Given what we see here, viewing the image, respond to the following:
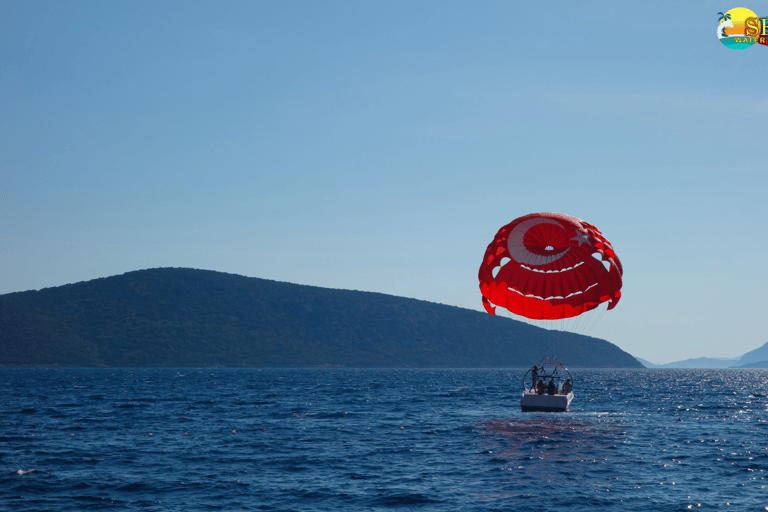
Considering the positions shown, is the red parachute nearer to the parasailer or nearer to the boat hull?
the parasailer

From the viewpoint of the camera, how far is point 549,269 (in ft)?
141

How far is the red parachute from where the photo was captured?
4088cm

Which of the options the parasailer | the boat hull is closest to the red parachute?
the parasailer

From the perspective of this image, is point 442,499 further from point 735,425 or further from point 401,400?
point 401,400

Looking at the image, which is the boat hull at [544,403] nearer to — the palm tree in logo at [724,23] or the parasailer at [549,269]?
the parasailer at [549,269]

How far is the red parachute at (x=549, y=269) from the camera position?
134 ft

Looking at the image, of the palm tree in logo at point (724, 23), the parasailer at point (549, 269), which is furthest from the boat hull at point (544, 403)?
the palm tree in logo at point (724, 23)

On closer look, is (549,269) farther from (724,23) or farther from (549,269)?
(724,23)

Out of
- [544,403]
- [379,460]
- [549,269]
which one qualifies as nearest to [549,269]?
[549,269]

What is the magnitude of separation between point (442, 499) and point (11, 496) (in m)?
14.3

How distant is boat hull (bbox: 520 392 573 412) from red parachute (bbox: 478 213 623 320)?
5.51 m

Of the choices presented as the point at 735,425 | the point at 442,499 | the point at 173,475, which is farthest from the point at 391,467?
the point at 735,425

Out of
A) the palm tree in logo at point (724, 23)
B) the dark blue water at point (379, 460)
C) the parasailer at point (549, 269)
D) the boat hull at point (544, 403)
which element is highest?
the palm tree in logo at point (724, 23)

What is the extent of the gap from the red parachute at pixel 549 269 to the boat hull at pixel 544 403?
5507 mm
